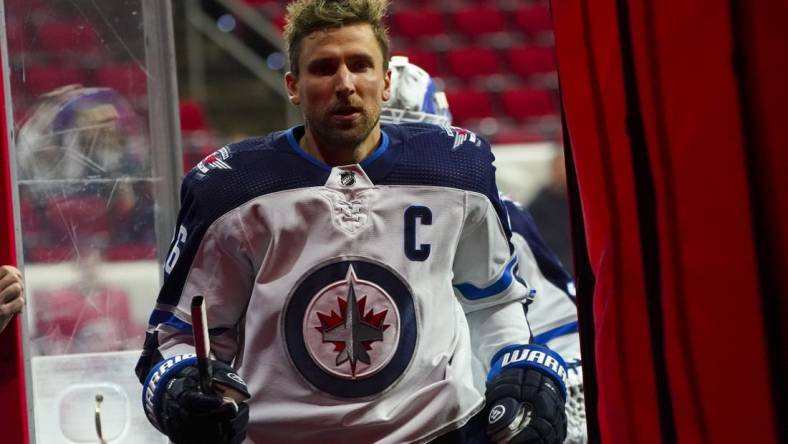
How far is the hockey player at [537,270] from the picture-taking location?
125 inches

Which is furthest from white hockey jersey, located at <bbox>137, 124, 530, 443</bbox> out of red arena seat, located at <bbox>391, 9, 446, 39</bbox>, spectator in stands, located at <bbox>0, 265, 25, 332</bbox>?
red arena seat, located at <bbox>391, 9, 446, 39</bbox>

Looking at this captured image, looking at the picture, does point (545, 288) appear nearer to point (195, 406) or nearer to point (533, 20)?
point (195, 406)

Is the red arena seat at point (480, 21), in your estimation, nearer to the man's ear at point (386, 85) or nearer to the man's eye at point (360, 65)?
the man's ear at point (386, 85)

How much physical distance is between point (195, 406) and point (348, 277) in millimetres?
346

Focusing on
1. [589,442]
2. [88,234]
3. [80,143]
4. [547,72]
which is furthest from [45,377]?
[547,72]

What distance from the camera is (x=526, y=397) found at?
74.5 inches

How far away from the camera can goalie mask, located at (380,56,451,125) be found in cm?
318

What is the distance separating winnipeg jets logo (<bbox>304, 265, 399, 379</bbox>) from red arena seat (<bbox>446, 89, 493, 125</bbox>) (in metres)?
6.76

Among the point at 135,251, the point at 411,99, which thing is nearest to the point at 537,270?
the point at 411,99

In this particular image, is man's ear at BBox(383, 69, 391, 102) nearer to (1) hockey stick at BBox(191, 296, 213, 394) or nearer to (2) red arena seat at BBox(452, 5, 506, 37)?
(1) hockey stick at BBox(191, 296, 213, 394)

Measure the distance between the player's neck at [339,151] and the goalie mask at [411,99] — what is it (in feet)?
3.54

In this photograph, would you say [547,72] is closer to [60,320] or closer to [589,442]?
[60,320]

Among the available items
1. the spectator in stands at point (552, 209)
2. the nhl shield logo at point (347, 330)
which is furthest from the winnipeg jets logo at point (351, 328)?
the spectator in stands at point (552, 209)

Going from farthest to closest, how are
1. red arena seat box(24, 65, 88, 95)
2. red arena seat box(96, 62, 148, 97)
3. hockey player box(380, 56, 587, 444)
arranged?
hockey player box(380, 56, 587, 444), red arena seat box(96, 62, 148, 97), red arena seat box(24, 65, 88, 95)
